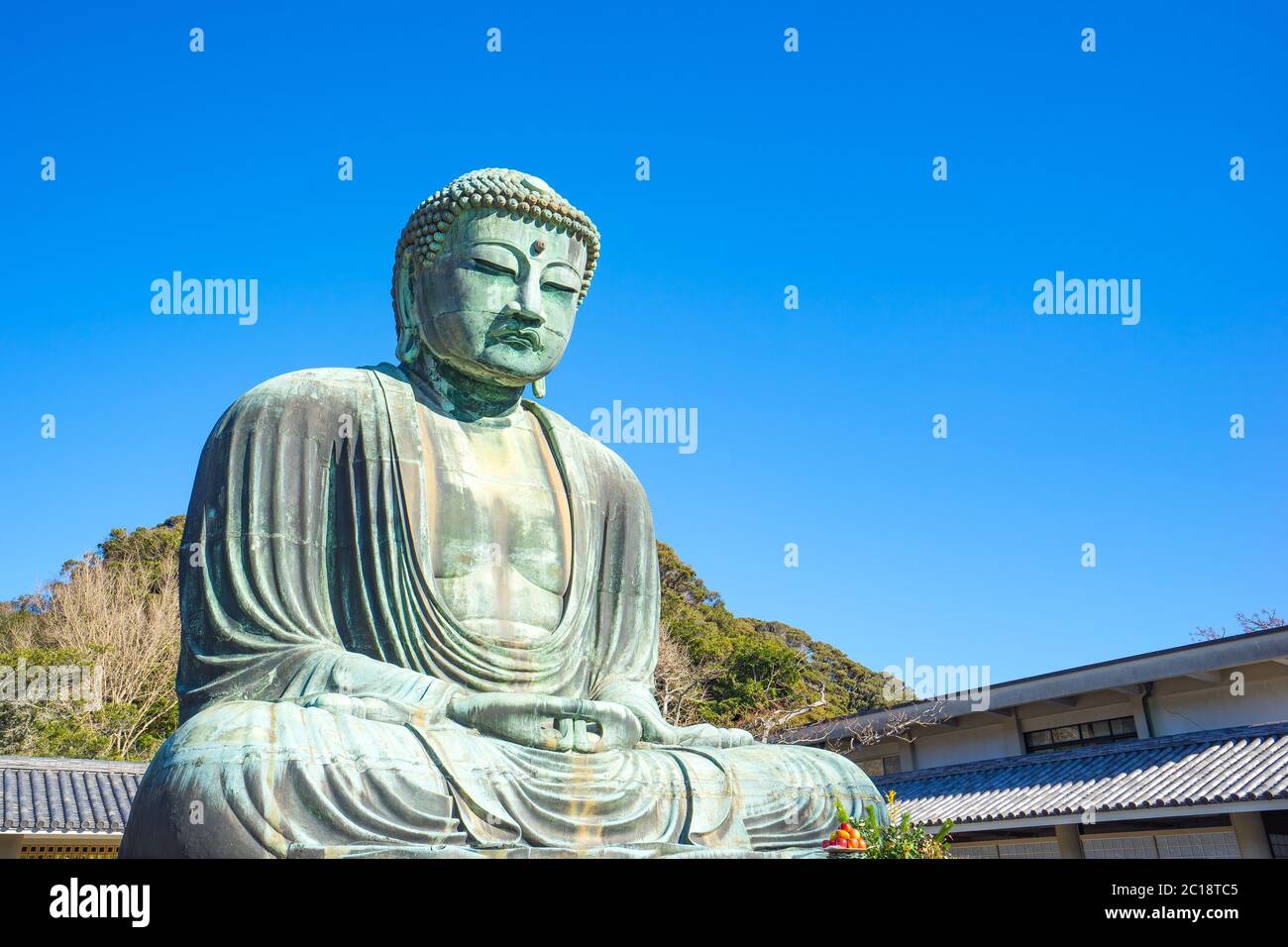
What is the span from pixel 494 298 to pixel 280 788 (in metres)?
2.95

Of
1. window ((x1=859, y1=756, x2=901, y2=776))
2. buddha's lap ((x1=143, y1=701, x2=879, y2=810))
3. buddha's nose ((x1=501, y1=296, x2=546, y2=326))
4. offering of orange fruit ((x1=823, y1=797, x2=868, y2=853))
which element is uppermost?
buddha's nose ((x1=501, y1=296, x2=546, y2=326))

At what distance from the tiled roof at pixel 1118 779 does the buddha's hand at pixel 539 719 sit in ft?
28.1

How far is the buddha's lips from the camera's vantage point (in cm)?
619

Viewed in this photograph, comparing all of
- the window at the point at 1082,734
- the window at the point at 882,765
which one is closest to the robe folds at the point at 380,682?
the window at the point at 1082,734

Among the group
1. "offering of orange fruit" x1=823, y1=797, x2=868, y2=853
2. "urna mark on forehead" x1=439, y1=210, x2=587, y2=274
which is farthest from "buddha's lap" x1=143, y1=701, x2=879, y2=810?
"urna mark on forehead" x1=439, y1=210, x2=587, y2=274

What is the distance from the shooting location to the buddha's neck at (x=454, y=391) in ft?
20.8

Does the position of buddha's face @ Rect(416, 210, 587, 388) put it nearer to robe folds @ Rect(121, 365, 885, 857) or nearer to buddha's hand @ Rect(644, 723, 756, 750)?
robe folds @ Rect(121, 365, 885, 857)

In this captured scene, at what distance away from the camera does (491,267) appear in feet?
20.4

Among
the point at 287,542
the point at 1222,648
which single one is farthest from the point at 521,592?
the point at 1222,648

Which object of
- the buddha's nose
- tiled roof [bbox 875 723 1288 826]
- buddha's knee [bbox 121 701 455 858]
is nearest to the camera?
buddha's knee [bbox 121 701 455 858]

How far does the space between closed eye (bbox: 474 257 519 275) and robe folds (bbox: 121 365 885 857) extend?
749mm

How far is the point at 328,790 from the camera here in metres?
4.28
